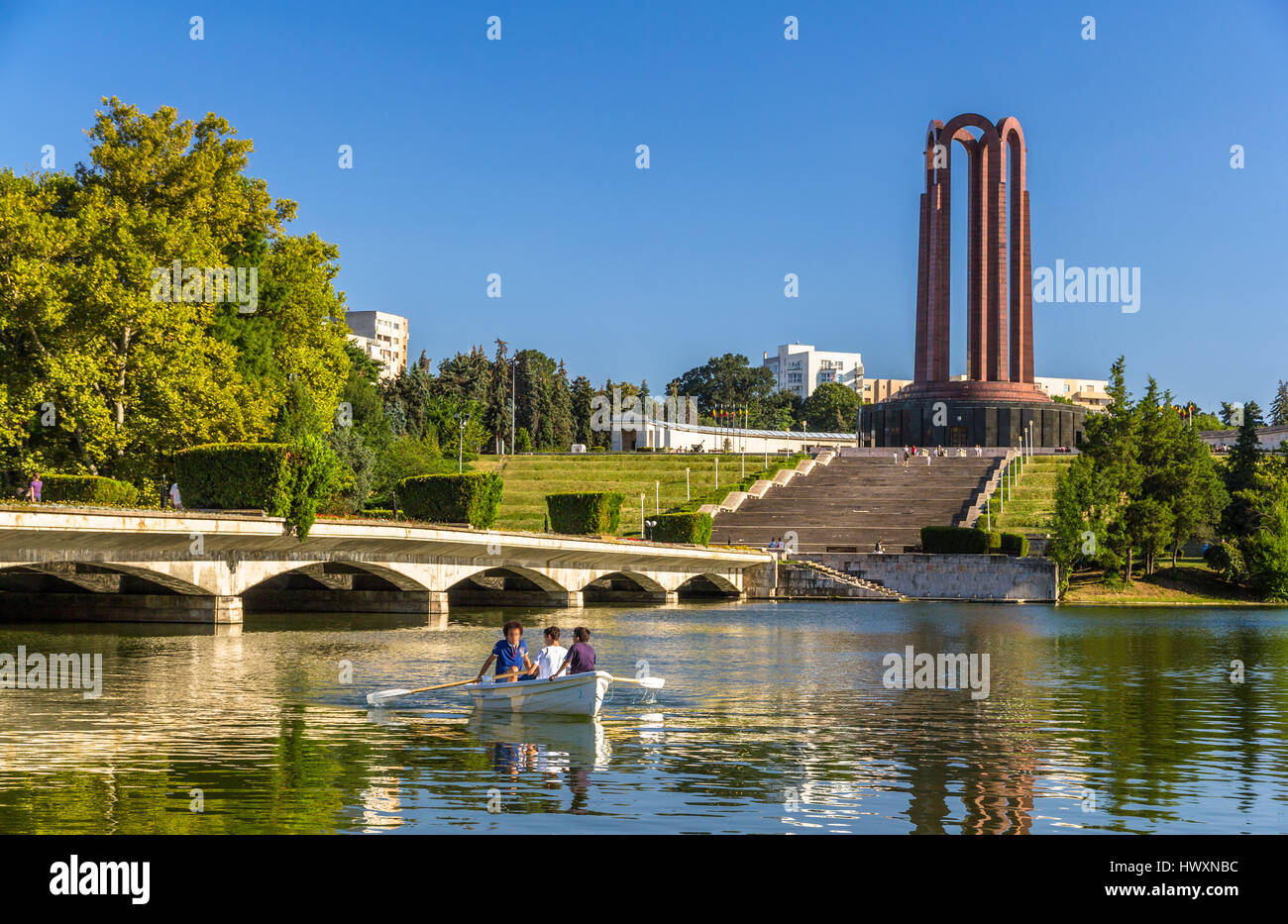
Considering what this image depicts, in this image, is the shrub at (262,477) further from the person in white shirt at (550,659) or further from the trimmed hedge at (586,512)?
the person in white shirt at (550,659)

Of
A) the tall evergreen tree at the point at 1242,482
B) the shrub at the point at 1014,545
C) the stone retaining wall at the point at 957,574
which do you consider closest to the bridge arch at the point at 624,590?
the stone retaining wall at the point at 957,574

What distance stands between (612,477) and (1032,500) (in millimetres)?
31809

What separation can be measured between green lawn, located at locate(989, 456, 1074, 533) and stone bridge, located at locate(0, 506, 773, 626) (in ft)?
75.0

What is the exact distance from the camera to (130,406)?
52688 mm

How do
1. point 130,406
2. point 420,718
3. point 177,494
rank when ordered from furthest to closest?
point 130,406 < point 177,494 < point 420,718

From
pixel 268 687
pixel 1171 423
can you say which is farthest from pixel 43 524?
pixel 1171 423

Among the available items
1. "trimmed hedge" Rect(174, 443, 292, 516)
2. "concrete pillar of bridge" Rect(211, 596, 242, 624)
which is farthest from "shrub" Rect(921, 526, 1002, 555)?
"concrete pillar of bridge" Rect(211, 596, 242, 624)

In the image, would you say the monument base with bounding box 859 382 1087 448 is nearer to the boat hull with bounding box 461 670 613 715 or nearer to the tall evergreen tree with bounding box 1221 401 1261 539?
the tall evergreen tree with bounding box 1221 401 1261 539

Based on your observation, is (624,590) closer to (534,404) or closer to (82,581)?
(82,581)

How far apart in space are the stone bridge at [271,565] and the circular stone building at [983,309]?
4509 centimetres

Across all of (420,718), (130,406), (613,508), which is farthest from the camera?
(613,508)

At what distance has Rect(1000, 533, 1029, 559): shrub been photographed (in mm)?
68438

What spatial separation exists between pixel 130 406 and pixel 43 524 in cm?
2062
